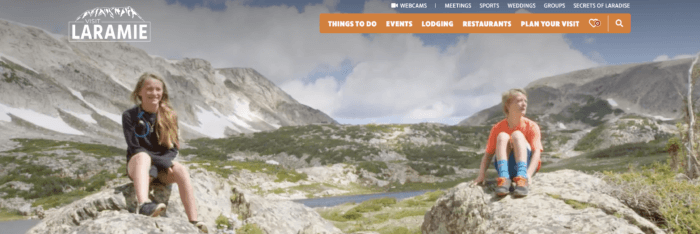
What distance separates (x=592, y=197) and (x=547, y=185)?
1.37 meters

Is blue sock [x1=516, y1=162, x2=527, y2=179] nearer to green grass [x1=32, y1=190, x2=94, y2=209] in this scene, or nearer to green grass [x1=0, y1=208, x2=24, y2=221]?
green grass [x1=32, y1=190, x2=94, y2=209]

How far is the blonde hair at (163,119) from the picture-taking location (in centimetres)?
737

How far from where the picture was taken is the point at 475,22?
29.2m

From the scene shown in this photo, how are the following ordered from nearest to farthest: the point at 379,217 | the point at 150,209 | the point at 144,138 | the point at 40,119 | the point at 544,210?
the point at 150,209 → the point at 144,138 → the point at 544,210 → the point at 379,217 → the point at 40,119

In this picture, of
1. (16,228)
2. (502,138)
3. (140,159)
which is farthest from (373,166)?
(140,159)

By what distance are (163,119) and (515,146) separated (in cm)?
771

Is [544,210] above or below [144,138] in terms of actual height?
below

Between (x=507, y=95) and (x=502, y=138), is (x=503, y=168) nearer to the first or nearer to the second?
(x=502, y=138)

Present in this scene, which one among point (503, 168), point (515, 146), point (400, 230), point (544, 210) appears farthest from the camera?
A: point (400, 230)

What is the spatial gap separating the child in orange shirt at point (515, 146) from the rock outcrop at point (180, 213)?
5.34 meters

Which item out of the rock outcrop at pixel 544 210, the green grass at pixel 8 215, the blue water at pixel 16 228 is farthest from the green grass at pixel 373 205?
the green grass at pixel 8 215

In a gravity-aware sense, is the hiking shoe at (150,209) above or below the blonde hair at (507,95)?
below

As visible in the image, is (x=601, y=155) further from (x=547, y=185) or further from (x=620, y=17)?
(x=547, y=185)

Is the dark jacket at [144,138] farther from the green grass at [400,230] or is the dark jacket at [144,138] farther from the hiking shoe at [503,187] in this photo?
the green grass at [400,230]
